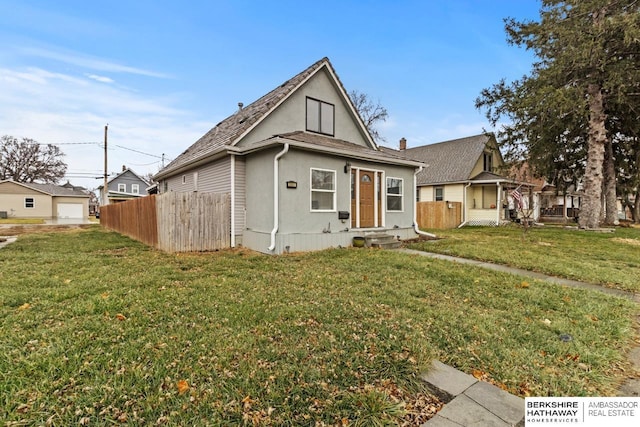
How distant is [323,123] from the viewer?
438 inches

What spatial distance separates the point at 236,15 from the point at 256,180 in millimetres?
6887

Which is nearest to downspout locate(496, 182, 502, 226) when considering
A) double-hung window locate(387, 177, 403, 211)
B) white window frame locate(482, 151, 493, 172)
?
white window frame locate(482, 151, 493, 172)

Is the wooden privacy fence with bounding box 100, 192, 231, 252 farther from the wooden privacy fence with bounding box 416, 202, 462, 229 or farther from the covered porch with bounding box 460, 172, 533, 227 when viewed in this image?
the covered porch with bounding box 460, 172, 533, 227

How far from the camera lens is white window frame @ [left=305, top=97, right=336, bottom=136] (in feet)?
35.5

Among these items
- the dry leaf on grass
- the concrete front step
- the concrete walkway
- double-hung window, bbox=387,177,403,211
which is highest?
double-hung window, bbox=387,177,403,211

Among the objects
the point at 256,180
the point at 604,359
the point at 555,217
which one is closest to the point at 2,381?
the point at 604,359

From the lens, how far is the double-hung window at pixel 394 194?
1050 cm

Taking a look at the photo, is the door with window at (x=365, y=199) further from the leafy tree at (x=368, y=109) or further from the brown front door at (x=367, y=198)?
the leafy tree at (x=368, y=109)

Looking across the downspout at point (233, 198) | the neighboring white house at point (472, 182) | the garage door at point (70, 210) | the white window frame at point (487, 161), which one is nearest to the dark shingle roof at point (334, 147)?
the downspout at point (233, 198)

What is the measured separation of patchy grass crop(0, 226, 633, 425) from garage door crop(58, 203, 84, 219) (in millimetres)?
38724

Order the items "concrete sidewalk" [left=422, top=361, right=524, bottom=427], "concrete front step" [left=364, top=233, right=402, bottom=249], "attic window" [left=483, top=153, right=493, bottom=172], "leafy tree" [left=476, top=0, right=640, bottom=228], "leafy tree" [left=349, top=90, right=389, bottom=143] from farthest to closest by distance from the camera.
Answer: "leafy tree" [left=349, top=90, right=389, bottom=143] < "attic window" [left=483, top=153, right=493, bottom=172] < "leafy tree" [left=476, top=0, right=640, bottom=228] < "concrete front step" [left=364, top=233, right=402, bottom=249] < "concrete sidewalk" [left=422, top=361, right=524, bottom=427]

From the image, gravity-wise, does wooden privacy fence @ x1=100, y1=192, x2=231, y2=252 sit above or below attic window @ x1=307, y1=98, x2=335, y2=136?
below

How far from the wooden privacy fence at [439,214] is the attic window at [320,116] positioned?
9.13 m

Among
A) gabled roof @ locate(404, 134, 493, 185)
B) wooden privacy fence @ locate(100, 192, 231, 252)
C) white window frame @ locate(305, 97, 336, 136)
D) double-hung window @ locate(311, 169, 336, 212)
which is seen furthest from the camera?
gabled roof @ locate(404, 134, 493, 185)
